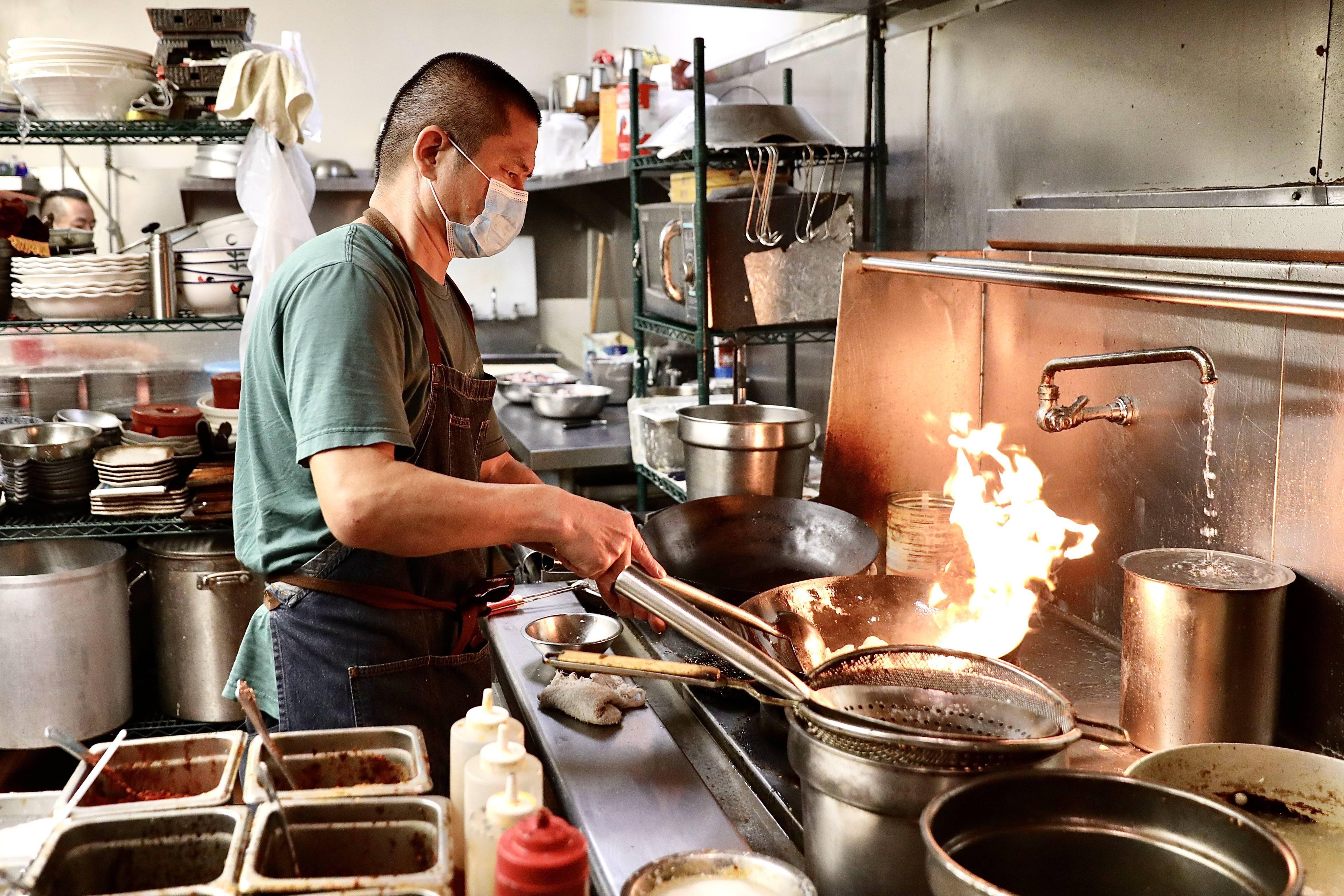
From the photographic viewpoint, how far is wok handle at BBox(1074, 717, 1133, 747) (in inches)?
60.8

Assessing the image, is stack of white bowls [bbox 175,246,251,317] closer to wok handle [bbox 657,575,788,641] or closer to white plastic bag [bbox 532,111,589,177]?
white plastic bag [bbox 532,111,589,177]

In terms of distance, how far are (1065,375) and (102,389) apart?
14.7ft

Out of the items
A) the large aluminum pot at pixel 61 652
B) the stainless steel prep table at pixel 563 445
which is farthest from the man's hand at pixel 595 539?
the large aluminum pot at pixel 61 652

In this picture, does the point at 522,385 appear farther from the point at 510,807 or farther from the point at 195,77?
the point at 510,807

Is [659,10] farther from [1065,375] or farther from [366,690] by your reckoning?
[366,690]

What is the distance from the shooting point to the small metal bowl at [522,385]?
497cm

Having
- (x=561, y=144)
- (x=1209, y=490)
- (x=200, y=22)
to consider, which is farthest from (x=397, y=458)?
(x=561, y=144)

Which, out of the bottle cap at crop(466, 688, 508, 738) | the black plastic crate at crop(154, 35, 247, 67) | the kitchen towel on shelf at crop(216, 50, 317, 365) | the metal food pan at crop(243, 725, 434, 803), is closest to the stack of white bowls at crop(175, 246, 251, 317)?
the kitchen towel on shelf at crop(216, 50, 317, 365)

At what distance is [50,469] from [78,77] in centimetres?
131

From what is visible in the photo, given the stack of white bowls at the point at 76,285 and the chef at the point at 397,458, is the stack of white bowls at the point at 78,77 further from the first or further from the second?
the chef at the point at 397,458

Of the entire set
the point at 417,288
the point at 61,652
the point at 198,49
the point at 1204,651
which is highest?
the point at 198,49

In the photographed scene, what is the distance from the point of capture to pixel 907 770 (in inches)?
42.9

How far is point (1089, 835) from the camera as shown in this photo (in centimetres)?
102

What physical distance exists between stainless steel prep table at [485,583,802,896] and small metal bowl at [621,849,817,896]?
0.14 m
